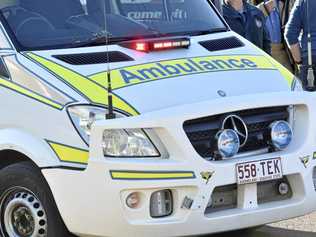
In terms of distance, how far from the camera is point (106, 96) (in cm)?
456

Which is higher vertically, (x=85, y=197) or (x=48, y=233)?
(x=85, y=197)

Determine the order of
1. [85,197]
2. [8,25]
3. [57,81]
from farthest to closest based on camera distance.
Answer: [8,25] < [57,81] < [85,197]

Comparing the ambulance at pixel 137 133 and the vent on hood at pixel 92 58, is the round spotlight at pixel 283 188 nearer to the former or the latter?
the ambulance at pixel 137 133

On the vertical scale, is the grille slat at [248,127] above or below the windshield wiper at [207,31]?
below

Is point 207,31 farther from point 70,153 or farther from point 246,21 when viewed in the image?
point 246,21

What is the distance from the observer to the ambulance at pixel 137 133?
436 centimetres

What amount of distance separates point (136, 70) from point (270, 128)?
93cm

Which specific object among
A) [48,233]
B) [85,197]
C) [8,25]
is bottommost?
[48,233]

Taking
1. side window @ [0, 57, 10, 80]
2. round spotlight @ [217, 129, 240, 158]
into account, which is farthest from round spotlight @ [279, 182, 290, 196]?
side window @ [0, 57, 10, 80]

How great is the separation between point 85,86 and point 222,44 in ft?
4.36

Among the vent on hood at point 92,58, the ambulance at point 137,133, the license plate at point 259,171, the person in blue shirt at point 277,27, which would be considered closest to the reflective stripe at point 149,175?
the ambulance at point 137,133

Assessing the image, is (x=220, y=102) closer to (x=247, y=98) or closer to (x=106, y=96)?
(x=247, y=98)

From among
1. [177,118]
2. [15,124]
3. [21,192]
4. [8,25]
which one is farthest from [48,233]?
[8,25]

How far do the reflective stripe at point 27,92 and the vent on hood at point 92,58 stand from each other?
12.2 inches
